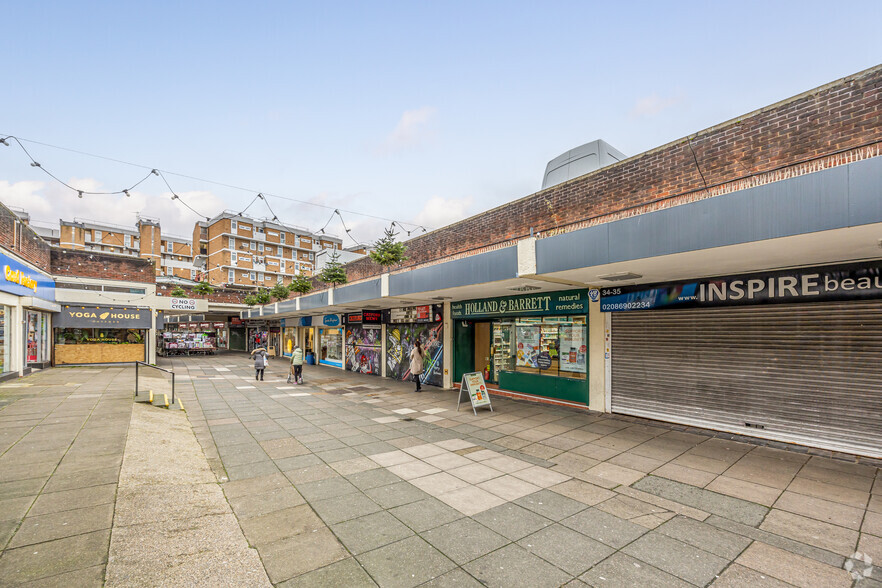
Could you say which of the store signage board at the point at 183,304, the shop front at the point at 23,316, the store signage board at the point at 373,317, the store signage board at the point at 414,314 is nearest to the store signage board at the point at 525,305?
the store signage board at the point at 414,314

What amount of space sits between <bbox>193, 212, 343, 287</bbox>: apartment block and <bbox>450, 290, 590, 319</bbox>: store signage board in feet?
129

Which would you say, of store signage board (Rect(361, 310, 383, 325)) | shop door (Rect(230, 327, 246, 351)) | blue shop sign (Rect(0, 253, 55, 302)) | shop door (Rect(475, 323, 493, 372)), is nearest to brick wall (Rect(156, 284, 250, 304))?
blue shop sign (Rect(0, 253, 55, 302))

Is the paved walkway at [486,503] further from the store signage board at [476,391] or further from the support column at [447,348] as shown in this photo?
the support column at [447,348]

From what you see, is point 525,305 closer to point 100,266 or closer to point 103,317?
point 103,317

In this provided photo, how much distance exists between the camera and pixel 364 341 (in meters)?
18.2

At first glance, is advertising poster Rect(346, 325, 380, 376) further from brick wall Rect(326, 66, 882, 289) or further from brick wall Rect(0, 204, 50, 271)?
brick wall Rect(0, 204, 50, 271)

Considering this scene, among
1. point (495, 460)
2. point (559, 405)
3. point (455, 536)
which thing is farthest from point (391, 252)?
point (455, 536)

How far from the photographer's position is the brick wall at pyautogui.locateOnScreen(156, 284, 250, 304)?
92.1 feet

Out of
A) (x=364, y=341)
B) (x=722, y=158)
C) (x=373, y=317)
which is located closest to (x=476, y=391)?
(x=722, y=158)

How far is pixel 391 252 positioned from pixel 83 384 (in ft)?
34.6

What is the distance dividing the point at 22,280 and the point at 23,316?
1.76 meters

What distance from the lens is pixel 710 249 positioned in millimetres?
4922

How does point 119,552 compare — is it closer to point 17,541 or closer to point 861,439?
point 17,541

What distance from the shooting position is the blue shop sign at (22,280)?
38.0ft
